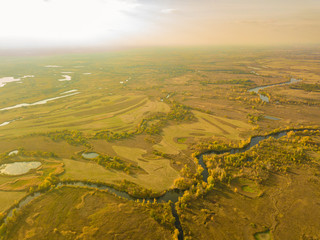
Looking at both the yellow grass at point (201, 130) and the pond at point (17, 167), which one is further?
the yellow grass at point (201, 130)

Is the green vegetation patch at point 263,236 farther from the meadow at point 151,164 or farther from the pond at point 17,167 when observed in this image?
the pond at point 17,167

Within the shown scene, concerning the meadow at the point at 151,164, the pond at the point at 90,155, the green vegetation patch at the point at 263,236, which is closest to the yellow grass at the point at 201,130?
the meadow at the point at 151,164

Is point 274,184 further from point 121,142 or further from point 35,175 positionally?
point 35,175

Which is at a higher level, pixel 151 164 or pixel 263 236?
pixel 151 164

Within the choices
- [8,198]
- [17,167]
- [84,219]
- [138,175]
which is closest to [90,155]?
[138,175]

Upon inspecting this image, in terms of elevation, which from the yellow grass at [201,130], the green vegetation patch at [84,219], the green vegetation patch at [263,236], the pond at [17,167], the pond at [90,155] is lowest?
the green vegetation patch at [263,236]

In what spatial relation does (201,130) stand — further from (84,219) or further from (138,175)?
(84,219)

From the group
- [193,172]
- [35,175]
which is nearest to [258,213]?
[193,172]

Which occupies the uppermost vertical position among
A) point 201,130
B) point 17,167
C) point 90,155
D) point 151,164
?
point 201,130
